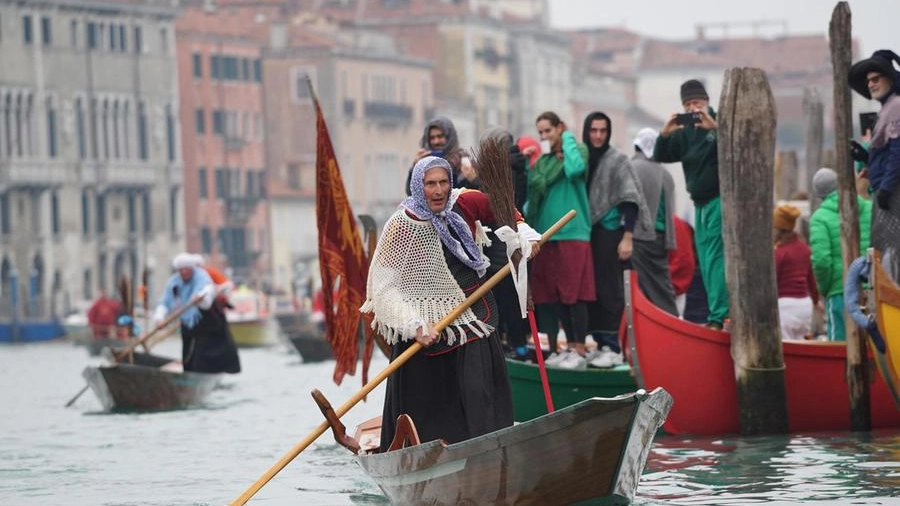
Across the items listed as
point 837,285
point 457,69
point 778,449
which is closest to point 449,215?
point 778,449

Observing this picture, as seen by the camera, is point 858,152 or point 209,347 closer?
point 858,152

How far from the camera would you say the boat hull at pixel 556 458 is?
9305 millimetres

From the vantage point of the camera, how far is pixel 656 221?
1461 cm

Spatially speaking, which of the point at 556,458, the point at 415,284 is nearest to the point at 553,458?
the point at 556,458

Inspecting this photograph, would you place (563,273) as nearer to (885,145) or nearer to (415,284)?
(885,145)

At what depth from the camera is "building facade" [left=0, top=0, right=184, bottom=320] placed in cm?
6419

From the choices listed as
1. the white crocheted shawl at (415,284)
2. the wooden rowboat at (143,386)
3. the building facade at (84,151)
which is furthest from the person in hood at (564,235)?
the building facade at (84,151)

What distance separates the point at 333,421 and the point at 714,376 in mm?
3527

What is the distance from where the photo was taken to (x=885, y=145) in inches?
497

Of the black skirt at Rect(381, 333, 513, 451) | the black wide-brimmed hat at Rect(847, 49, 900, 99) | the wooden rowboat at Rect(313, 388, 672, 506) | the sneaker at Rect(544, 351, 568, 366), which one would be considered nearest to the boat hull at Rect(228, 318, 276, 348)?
the sneaker at Rect(544, 351, 568, 366)

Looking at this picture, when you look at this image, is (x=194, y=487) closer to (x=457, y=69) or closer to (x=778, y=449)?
(x=778, y=449)

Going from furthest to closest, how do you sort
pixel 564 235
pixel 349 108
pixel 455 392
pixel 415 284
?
1. pixel 349 108
2. pixel 564 235
3. pixel 455 392
4. pixel 415 284

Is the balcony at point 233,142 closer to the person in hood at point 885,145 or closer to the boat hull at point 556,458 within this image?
the person in hood at point 885,145

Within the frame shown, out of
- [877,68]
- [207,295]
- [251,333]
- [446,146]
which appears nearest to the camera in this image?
[877,68]
